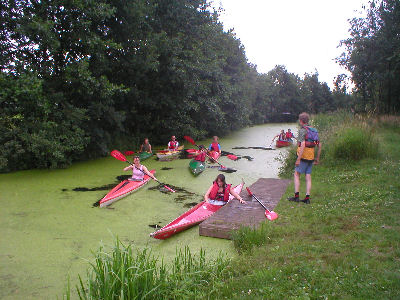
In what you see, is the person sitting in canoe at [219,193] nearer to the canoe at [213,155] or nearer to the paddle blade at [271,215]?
the paddle blade at [271,215]

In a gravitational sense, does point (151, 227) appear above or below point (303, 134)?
below

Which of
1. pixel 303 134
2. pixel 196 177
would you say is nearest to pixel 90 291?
pixel 303 134

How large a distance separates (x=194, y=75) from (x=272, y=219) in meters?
12.5

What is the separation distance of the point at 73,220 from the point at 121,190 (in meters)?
1.77

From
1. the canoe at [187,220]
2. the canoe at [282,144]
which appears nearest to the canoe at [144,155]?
the canoe at [187,220]

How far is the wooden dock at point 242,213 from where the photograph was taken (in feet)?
16.3

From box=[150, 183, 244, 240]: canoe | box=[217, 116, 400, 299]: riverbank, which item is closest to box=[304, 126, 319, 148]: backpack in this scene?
box=[217, 116, 400, 299]: riverbank

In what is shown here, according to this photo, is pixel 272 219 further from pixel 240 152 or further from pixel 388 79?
pixel 388 79

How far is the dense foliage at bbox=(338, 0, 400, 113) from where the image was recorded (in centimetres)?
2044

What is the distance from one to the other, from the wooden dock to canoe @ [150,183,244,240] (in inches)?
10.8

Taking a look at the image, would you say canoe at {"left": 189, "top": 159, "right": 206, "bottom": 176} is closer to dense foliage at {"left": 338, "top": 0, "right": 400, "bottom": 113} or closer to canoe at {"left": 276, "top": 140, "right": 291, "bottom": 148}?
canoe at {"left": 276, "top": 140, "right": 291, "bottom": 148}

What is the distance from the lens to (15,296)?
12.1 ft

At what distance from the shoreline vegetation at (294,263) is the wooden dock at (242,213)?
40 cm

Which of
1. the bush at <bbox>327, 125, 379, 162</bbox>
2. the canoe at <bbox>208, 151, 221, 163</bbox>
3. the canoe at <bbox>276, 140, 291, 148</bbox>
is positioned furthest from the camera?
the canoe at <bbox>276, 140, 291, 148</bbox>
